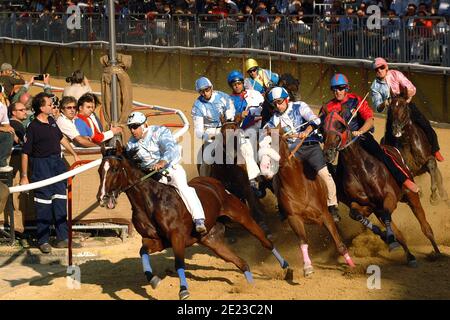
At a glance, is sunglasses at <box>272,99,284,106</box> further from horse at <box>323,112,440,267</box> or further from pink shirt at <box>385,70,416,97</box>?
pink shirt at <box>385,70,416,97</box>

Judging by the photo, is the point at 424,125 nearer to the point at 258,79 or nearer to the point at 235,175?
the point at 235,175

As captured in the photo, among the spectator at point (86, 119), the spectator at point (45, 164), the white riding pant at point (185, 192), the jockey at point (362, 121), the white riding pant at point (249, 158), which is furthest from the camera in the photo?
the spectator at point (86, 119)

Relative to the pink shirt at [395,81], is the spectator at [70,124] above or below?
below

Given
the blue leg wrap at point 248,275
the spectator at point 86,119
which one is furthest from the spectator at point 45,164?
the blue leg wrap at point 248,275

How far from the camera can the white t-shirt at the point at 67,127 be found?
1427 centimetres

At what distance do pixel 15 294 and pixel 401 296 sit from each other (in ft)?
13.2

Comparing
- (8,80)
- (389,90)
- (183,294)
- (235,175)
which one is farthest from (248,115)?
(8,80)

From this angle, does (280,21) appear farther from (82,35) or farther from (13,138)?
(13,138)

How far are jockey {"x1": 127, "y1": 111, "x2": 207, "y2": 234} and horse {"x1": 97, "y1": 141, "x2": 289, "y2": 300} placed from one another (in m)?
0.09

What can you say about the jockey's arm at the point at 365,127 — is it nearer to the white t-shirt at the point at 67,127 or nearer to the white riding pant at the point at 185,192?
the white riding pant at the point at 185,192

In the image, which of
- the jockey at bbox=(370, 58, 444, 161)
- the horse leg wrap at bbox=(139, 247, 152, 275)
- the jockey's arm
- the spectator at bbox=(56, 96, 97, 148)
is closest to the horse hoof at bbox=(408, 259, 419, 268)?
the jockey's arm

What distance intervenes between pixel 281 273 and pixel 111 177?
102 inches

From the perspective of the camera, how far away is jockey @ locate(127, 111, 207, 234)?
1141 cm

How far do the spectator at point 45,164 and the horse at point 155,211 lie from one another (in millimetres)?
2332
